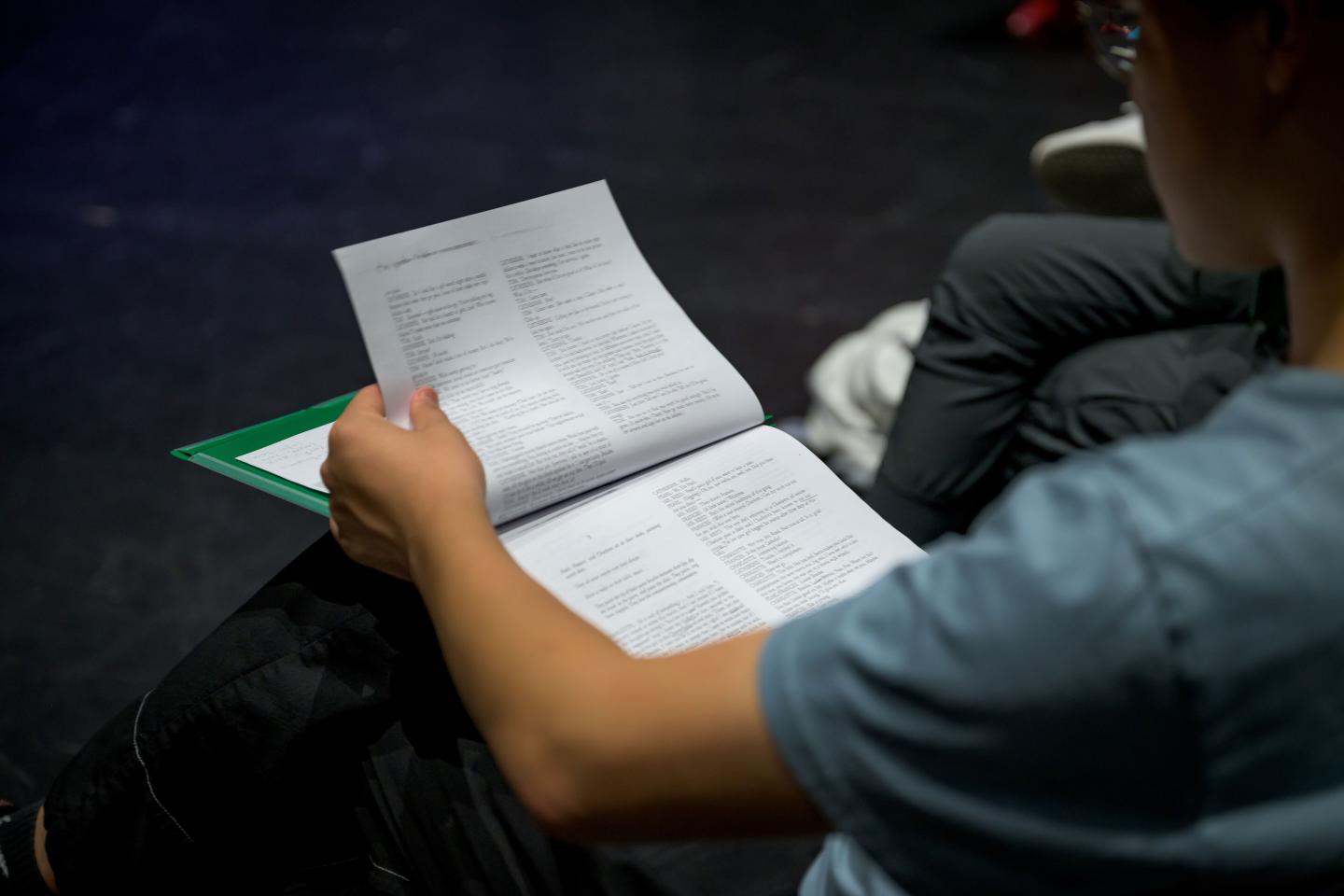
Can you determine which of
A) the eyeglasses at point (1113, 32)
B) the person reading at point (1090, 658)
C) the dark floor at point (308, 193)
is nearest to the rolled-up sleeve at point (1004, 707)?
the person reading at point (1090, 658)

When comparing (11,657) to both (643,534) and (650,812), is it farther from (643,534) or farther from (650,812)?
(650,812)

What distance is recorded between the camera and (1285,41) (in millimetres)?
372

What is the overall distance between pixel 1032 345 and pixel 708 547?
46 centimetres

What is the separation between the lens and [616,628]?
56 cm

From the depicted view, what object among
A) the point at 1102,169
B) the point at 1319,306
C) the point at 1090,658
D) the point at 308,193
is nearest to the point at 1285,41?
the point at 1319,306

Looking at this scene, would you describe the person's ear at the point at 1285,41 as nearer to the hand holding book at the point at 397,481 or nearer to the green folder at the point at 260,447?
the hand holding book at the point at 397,481

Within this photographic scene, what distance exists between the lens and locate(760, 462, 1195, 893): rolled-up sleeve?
0.33 meters

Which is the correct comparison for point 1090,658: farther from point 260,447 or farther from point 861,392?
point 861,392

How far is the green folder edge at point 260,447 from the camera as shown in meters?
0.64

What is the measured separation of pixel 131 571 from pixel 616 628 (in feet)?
2.94

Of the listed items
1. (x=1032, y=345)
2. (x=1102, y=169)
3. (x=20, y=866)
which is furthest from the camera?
(x=1102, y=169)

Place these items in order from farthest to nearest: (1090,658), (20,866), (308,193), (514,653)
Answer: (308,193)
(20,866)
(514,653)
(1090,658)

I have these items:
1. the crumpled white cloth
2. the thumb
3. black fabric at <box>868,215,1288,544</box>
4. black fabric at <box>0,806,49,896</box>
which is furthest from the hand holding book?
the crumpled white cloth

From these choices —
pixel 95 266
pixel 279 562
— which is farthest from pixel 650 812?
pixel 95 266
